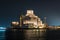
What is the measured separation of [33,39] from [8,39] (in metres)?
2.51

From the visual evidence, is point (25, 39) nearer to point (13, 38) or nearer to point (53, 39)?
point (13, 38)

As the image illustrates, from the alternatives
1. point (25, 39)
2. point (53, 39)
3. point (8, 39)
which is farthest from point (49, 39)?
point (8, 39)

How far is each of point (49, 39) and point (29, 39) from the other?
6.63 ft

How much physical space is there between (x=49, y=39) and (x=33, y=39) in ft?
5.26

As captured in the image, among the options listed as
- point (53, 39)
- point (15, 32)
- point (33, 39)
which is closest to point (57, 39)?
point (53, 39)

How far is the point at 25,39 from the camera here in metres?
24.6

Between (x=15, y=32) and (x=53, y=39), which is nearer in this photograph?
(x=53, y=39)

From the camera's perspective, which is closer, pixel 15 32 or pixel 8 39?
pixel 8 39

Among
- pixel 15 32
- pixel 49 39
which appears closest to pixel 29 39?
pixel 49 39

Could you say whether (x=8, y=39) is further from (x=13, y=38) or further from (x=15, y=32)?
(x=15, y=32)

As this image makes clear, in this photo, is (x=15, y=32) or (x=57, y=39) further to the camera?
(x=15, y=32)

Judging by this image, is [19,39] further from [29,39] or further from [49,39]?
[49,39]

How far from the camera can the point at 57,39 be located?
24.1 meters

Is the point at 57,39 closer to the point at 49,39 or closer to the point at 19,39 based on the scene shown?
the point at 49,39
